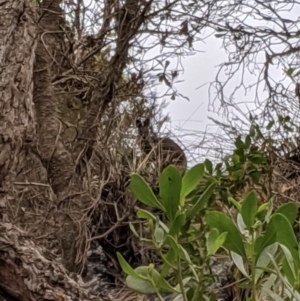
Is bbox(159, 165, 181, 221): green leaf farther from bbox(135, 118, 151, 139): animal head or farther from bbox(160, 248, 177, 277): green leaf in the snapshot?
bbox(135, 118, 151, 139): animal head

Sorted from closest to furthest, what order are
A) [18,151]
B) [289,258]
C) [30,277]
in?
1. [289,258]
2. [30,277]
3. [18,151]

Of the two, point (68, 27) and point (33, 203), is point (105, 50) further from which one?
point (33, 203)

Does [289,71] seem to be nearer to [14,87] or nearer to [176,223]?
[14,87]

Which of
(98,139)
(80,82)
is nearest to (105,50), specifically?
(80,82)

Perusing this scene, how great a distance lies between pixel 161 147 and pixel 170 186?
1097 millimetres

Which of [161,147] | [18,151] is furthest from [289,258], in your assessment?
[161,147]

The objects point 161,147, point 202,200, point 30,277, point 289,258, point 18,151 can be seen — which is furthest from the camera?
point 161,147

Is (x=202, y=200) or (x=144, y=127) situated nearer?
(x=202, y=200)

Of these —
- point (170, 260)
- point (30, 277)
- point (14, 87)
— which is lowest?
point (30, 277)

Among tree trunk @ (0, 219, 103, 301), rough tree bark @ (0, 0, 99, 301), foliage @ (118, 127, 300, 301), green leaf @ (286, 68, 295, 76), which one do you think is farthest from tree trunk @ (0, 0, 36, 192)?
green leaf @ (286, 68, 295, 76)

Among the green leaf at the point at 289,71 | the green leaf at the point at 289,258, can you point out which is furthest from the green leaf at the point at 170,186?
the green leaf at the point at 289,71

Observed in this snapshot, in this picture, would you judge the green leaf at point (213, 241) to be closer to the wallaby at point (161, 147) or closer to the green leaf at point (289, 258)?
the green leaf at point (289, 258)

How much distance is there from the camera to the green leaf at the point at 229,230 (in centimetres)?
45

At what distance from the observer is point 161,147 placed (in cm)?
157
